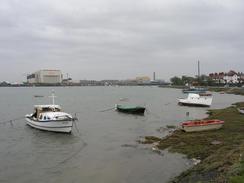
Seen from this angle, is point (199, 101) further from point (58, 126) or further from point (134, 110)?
point (58, 126)

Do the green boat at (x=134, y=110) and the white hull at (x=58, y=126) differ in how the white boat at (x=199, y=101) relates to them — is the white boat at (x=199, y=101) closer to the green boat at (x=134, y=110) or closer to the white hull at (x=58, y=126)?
the green boat at (x=134, y=110)

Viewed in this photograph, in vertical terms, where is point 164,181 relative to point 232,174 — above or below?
below

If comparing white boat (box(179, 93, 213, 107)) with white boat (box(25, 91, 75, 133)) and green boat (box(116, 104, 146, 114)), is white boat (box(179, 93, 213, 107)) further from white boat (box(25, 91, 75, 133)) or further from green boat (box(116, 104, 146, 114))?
white boat (box(25, 91, 75, 133))

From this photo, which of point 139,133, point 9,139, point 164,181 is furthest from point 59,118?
point 164,181

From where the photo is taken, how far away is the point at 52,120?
39.8m

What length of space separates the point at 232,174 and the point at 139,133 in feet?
82.2

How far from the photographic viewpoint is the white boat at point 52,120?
3931 cm

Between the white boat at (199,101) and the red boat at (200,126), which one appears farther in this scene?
the white boat at (199,101)

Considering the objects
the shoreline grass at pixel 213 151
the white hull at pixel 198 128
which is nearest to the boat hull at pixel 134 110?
the shoreline grass at pixel 213 151

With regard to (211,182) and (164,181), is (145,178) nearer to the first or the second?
(164,181)

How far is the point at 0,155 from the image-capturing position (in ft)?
96.0

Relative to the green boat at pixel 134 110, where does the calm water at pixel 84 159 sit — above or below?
below

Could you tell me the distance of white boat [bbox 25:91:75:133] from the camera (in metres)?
39.3

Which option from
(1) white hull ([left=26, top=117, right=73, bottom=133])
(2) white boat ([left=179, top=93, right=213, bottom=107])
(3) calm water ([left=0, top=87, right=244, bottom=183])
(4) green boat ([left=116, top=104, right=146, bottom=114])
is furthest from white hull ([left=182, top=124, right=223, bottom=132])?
(2) white boat ([left=179, top=93, right=213, bottom=107])
